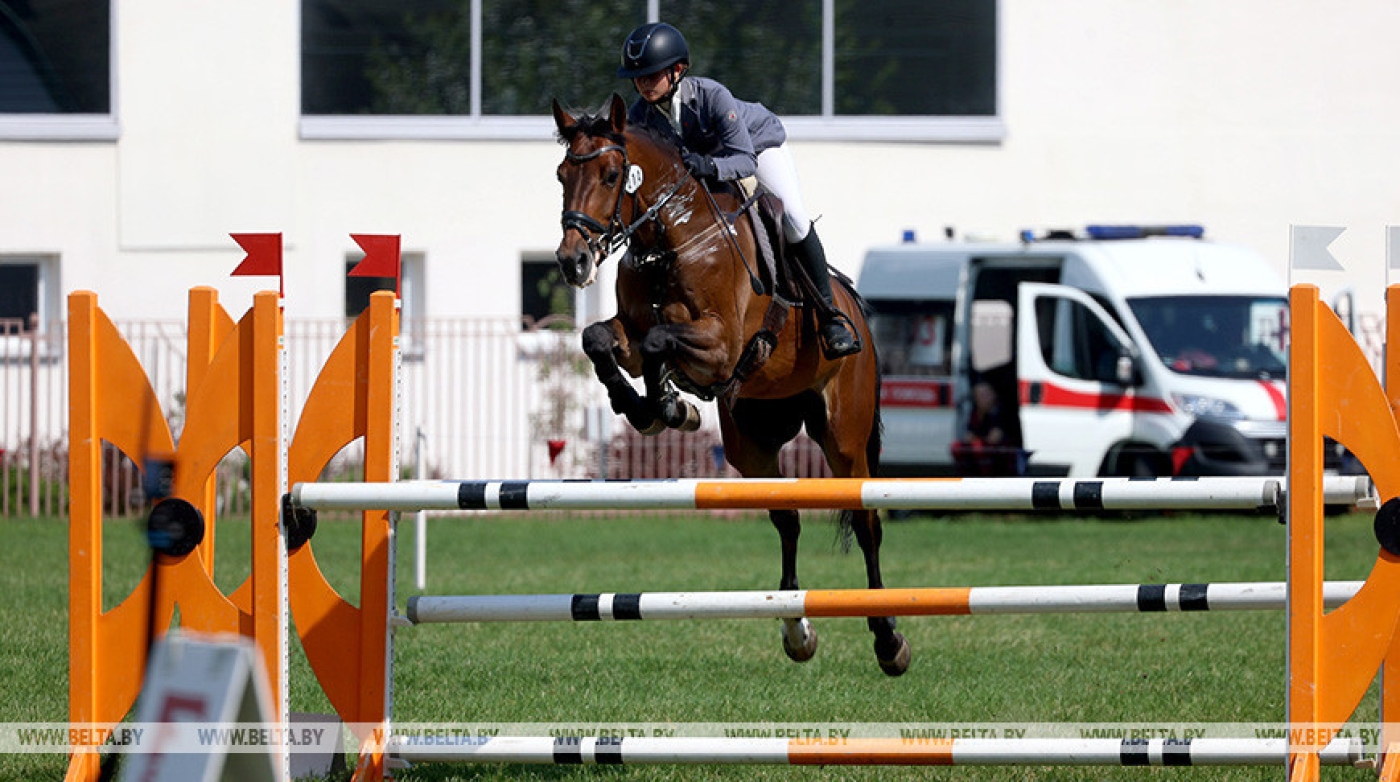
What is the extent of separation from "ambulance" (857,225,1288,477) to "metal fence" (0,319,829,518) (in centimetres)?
155

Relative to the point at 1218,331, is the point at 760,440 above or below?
below

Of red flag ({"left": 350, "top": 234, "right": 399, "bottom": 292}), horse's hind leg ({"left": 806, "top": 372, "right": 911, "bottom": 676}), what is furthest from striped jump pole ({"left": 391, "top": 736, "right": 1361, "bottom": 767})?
horse's hind leg ({"left": 806, "top": 372, "right": 911, "bottom": 676})

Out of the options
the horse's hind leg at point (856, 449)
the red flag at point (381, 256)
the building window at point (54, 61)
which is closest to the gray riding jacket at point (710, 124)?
the horse's hind leg at point (856, 449)

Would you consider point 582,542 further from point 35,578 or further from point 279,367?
point 279,367

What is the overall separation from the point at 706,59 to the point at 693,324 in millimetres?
14048

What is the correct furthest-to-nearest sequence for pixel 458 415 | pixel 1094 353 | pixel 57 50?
pixel 57 50 → pixel 458 415 → pixel 1094 353

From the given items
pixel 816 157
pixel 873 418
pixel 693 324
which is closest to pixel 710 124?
pixel 693 324

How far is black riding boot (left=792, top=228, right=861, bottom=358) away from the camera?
6914 millimetres

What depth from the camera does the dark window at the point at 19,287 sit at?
781 inches

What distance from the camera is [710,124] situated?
676 centimetres

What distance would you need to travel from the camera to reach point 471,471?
1856cm

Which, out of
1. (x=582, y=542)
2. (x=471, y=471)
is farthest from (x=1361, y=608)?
(x=471, y=471)

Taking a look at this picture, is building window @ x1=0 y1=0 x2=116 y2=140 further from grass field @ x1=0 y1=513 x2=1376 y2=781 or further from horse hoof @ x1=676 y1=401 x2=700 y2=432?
horse hoof @ x1=676 y1=401 x2=700 y2=432

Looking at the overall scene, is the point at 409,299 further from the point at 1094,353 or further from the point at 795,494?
the point at 795,494
